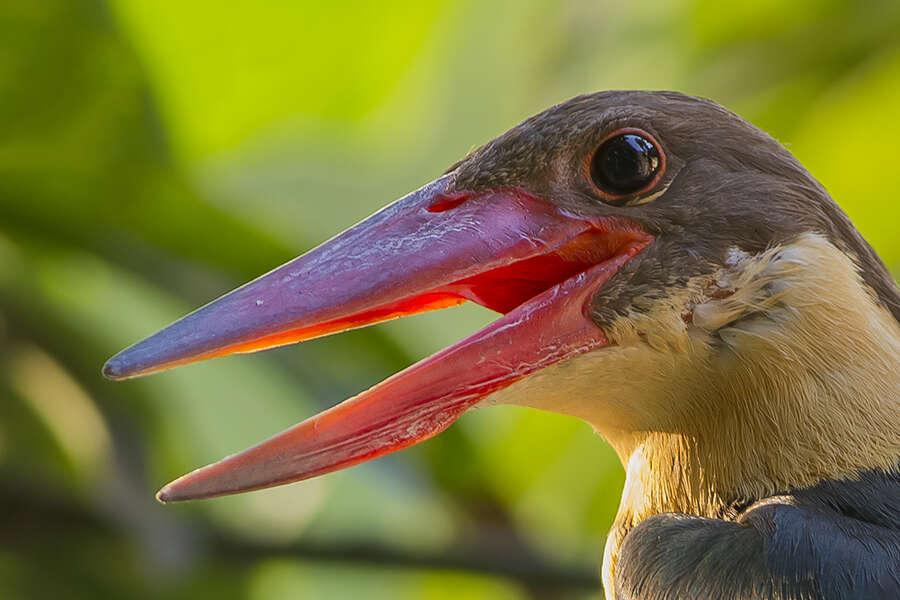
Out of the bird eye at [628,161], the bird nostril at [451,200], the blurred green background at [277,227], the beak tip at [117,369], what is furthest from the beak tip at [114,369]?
the blurred green background at [277,227]

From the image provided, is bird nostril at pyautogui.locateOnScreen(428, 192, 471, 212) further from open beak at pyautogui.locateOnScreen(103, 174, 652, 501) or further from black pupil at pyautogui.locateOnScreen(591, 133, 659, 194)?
black pupil at pyautogui.locateOnScreen(591, 133, 659, 194)

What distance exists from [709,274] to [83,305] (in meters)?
1.91

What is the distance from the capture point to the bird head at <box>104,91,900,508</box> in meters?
1.25

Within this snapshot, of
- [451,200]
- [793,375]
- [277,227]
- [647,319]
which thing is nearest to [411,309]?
[451,200]

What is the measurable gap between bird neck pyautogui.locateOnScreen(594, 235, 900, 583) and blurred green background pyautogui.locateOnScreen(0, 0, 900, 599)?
1195 mm

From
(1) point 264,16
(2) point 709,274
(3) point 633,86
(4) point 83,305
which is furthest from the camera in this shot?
(3) point 633,86

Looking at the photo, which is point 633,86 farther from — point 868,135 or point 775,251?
point 775,251

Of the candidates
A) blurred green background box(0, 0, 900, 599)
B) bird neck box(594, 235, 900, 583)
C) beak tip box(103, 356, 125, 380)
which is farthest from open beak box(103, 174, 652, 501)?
blurred green background box(0, 0, 900, 599)

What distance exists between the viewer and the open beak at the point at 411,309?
120cm

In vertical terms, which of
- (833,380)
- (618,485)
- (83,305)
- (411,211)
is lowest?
(618,485)

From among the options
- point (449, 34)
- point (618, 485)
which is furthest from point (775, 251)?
point (449, 34)

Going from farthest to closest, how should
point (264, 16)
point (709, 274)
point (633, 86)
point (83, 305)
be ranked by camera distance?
point (633, 86) → point (83, 305) → point (264, 16) → point (709, 274)

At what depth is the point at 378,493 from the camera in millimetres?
2861

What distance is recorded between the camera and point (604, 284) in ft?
4.28
